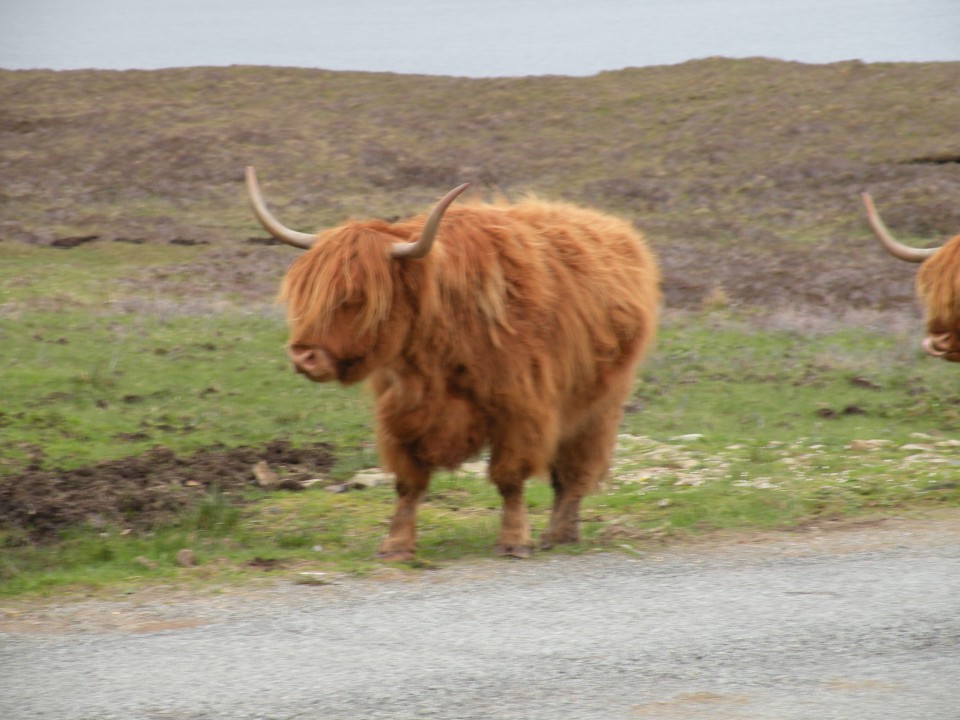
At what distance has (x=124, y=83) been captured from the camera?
34.9 m

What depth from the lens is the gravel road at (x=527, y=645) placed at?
10.8ft

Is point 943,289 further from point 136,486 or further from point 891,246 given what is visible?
point 136,486

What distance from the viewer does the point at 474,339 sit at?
17.3ft

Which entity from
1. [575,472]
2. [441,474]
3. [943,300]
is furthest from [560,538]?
[943,300]

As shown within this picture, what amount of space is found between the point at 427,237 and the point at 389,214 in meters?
17.6

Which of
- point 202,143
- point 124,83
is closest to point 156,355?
point 202,143

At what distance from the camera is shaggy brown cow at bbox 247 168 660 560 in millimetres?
5027

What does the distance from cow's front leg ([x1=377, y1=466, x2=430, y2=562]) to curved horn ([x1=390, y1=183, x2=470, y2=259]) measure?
94cm

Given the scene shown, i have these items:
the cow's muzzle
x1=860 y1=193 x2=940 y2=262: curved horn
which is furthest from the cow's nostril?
x1=860 y1=193 x2=940 y2=262: curved horn

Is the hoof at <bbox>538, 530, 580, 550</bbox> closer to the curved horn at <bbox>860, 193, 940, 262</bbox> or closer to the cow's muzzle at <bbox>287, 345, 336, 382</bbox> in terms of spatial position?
the cow's muzzle at <bbox>287, 345, 336, 382</bbox>

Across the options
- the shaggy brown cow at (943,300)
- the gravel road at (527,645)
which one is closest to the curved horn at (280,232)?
the gravel road at (527,645)

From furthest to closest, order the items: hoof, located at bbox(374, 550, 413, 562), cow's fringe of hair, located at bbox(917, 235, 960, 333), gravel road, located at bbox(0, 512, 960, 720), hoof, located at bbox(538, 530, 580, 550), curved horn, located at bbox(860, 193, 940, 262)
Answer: curved horn, located at bbox(860, 193, 940, 262)
cow's fringe of hair, located at bbox(917, 235, 960, 333)
hoof, located at bbox(538, 530, 580, 550)
hoof, located at bbox(374, 550, 413, 562)
gravel road, located at bbox(0, 512, 960, 720)

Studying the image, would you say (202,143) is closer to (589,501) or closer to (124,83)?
(124,83)

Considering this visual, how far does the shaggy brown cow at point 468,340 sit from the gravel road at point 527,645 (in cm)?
56
